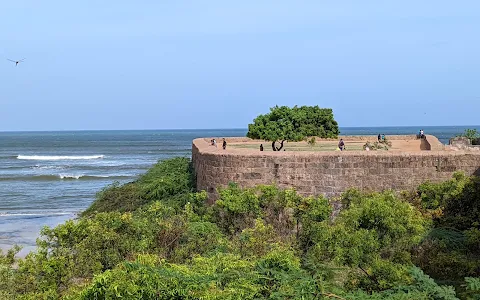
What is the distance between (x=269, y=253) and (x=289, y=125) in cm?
1789

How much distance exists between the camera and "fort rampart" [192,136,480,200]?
16.2 metres

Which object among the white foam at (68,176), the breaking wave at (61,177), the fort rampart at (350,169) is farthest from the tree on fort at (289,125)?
the white foam at (68,176)

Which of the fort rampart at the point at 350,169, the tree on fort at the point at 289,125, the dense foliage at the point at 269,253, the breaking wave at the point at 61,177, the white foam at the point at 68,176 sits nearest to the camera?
the dense foliage at the point at 269,253

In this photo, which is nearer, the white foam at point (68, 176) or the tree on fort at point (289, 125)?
the tree on fort at point (289, 125)

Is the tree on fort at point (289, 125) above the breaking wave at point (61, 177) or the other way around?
above

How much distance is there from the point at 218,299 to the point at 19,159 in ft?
224

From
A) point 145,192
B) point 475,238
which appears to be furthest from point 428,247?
point 145,192

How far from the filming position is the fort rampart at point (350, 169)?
16.2 metres

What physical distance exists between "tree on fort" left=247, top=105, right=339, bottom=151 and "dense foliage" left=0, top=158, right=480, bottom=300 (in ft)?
35.1

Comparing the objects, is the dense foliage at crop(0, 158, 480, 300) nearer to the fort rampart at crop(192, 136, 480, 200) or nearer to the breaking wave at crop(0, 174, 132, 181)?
the fort rampart at crop(192, 136, 480, 200)

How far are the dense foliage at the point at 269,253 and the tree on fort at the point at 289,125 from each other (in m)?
10.7

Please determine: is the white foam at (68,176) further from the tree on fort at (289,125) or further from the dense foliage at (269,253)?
the dense foliage at (269,253)

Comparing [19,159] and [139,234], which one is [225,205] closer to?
[139,234]

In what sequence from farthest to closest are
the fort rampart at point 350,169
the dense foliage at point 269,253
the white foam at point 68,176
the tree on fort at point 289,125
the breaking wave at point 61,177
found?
the white foam at point 68,176
the breaking wave at point 61,177
the tree on fort at point 289,125
the fort rampart at point 350,169
the dense foliage at point 269,253
